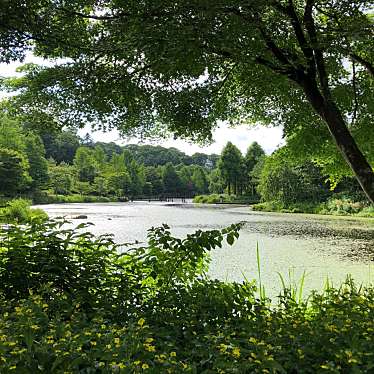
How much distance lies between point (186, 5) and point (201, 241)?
4.71 feet

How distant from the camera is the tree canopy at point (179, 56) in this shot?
2350 mm

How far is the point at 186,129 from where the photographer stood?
3900 millimetres

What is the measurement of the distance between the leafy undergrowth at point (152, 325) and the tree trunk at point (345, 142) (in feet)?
2.71

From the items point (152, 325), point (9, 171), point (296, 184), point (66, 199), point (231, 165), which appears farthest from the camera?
point (231, 165)

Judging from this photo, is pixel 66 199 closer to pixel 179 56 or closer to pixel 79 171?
pixel 79 171

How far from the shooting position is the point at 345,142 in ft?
9.68

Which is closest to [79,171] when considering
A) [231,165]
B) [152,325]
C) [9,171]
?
[231,165]

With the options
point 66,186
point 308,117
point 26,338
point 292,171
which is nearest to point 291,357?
point 26,338

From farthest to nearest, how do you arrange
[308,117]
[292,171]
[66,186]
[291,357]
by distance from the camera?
[66,186] < [292,171] < [308,117] < [291,357]

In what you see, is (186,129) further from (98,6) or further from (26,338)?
(26,338)

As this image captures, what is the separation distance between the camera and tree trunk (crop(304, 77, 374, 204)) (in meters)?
2.91

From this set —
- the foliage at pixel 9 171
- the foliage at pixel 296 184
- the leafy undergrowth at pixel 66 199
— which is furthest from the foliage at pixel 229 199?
the foliage at pixel 9 171

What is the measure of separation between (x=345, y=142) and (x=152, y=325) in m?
1.86

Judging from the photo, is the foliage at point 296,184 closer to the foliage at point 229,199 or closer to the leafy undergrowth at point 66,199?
the foliage at point 229,199
